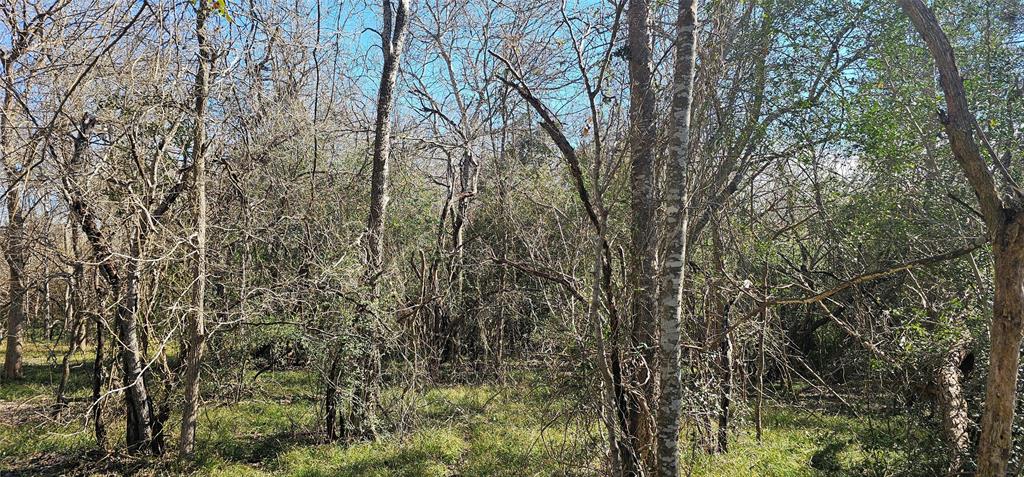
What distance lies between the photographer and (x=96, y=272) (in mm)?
6305

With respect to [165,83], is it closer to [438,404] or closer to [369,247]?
[369,247]

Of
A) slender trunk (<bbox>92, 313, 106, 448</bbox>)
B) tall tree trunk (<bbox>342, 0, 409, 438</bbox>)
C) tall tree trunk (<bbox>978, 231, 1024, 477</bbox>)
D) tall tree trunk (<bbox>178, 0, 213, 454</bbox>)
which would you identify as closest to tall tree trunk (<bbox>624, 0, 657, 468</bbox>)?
tall tree trunk (<bbox>978, 231, 1024, 477</bbox>)

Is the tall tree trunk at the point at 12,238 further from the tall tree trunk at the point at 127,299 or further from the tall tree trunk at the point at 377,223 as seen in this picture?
the tall tree trunk at the point at 377,223

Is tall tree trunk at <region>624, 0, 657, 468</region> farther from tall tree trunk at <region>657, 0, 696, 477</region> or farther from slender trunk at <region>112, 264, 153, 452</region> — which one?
slender trunk at <region>112, 264, 153, 452</region>

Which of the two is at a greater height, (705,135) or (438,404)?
(705,135)

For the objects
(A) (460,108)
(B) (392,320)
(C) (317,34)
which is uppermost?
(A) (460,108)

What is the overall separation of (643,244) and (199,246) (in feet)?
14.6

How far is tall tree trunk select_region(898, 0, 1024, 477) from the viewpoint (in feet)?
10.5

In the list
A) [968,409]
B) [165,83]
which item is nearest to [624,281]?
[968,409]

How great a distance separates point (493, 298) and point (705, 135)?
598cm

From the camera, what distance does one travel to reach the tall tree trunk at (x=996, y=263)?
10.5 feet

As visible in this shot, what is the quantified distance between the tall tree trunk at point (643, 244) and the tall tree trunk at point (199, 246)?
4.31 metres

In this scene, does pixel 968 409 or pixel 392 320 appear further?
pixel 392 320

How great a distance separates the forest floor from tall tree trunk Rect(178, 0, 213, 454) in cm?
59
